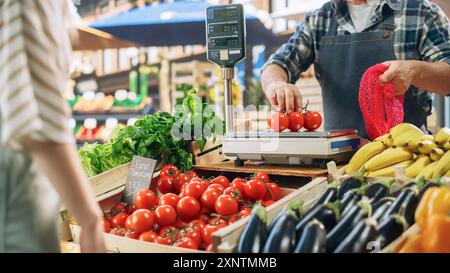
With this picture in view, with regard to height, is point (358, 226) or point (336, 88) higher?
point (336, 88)

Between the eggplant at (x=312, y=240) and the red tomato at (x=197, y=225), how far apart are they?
1.76 ft

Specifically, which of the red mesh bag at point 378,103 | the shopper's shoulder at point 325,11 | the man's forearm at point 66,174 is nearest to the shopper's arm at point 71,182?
the man's forearm at point 66,174

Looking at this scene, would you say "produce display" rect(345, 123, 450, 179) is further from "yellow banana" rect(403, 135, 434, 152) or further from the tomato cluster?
the tomato cluster

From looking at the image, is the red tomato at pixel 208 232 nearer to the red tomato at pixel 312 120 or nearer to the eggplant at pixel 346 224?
the eggplant at pixel 346 224

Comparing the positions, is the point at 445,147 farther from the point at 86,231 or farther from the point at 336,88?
the point at 86,231

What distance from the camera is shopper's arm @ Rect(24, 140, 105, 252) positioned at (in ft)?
3.40

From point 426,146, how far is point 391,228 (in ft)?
2.51

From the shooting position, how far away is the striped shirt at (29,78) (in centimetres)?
100

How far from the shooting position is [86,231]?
120 centimetres

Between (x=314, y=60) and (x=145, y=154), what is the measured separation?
1.58m
